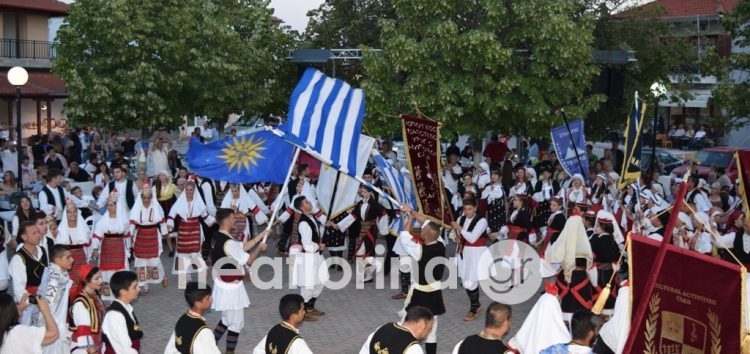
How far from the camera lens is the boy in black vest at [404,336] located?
713cm

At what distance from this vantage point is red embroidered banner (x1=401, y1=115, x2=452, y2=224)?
12203 mm

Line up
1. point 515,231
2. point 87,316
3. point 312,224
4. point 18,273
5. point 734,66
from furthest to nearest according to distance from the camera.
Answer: point 734,66, point 515,231, point 312,224, point 18,273, point 87,316

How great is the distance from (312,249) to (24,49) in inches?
1290

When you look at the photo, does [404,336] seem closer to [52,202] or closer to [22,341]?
[22,341]

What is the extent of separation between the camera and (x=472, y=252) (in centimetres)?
1325

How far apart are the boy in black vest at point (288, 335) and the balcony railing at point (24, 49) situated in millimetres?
35695

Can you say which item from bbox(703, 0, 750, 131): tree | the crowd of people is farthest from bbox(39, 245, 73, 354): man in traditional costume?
bbox(703, 0, 750, 131): tree

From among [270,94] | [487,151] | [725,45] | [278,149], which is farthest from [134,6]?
[725,45]

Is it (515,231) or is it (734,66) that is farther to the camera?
(734,66)

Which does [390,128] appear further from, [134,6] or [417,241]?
[417,241]

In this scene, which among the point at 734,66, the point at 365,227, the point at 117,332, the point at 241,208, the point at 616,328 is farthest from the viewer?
the point at 734,66

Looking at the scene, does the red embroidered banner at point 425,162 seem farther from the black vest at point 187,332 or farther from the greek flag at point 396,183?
the black vest at point 187,332

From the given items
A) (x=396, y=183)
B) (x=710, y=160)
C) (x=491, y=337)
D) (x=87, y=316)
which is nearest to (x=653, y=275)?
(x=491, y=337)

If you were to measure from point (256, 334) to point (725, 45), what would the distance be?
122 feet
